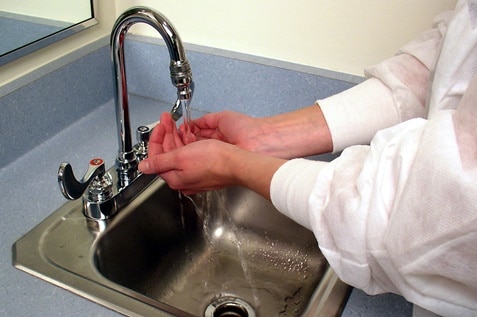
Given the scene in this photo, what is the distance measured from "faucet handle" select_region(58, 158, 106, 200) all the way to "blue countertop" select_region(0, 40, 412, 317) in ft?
0.34

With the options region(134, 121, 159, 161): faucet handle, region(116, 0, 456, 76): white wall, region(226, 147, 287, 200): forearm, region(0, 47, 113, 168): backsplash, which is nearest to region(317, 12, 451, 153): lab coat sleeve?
region(116, 0, 456, 76): white wall

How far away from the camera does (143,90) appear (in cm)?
120

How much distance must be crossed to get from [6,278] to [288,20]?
0.69 metres

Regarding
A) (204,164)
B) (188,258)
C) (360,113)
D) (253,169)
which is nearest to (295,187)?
(253,169)

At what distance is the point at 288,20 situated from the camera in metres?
1.00

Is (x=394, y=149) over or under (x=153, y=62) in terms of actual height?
over

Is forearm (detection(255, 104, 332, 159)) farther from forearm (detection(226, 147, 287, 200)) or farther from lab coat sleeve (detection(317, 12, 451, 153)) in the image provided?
forearm (detection(226, 147, 287, 200))

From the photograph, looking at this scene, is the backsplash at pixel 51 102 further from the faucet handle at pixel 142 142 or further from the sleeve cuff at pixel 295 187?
the sleeve cuff at pixel 295 187

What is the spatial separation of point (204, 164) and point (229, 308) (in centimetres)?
30

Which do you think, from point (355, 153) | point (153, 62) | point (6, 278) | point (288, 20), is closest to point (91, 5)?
point (153, 62)

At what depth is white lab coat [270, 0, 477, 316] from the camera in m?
0.43

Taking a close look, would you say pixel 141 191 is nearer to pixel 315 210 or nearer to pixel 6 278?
pixel 6 278

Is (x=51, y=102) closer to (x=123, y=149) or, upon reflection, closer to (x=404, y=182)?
(x=123, y=149)

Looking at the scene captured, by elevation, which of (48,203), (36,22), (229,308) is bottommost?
(229,308)
